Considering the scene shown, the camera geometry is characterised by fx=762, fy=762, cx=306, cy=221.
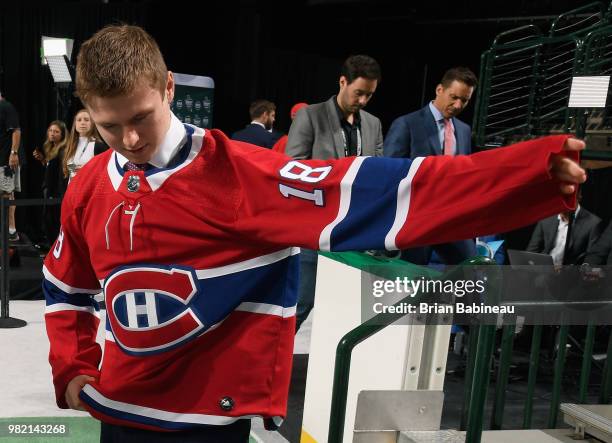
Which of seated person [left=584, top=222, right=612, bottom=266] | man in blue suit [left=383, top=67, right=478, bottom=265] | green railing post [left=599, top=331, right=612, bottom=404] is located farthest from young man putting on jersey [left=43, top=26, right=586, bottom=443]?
seated person [left=584, top=222, right=612, bottom=266]

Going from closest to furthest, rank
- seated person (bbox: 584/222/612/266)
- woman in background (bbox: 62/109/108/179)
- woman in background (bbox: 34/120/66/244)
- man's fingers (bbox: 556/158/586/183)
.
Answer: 1. man's fingers (bbox: 556/158/586/183)
2. seated person (bbox: 584/222/612/266)
3. woman in background (bbox: 62/109/108/179)
4. woman in background (bbox: 34/120/66/244)

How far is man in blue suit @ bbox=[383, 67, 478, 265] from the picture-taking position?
13.9 feet

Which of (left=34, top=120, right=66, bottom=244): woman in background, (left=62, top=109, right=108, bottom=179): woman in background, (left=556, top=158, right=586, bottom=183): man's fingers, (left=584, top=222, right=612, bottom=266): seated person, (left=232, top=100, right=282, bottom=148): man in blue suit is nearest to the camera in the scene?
(left=556, top=158, right=586, bottom=183): man's fingers

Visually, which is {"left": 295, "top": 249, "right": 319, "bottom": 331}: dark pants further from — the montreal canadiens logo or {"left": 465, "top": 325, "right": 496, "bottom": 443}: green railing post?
the montreal canadiens logo

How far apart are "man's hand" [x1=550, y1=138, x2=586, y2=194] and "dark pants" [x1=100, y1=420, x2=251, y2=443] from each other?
0.78 meters

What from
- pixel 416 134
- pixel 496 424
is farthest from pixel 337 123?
pixel 496 424

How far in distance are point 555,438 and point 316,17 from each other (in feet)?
37.3

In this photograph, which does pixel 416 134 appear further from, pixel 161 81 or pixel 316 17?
pixel 316 17

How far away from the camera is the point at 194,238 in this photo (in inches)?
54.9

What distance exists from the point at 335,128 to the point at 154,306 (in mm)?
2873

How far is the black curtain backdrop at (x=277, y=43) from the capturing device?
1095cm

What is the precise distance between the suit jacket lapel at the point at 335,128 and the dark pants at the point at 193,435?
9.09 feet

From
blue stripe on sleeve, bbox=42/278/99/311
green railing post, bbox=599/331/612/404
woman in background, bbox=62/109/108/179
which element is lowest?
green railing post, bbox=599/331/612/404

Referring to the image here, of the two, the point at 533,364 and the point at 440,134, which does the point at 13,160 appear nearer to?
the point at 440,134
